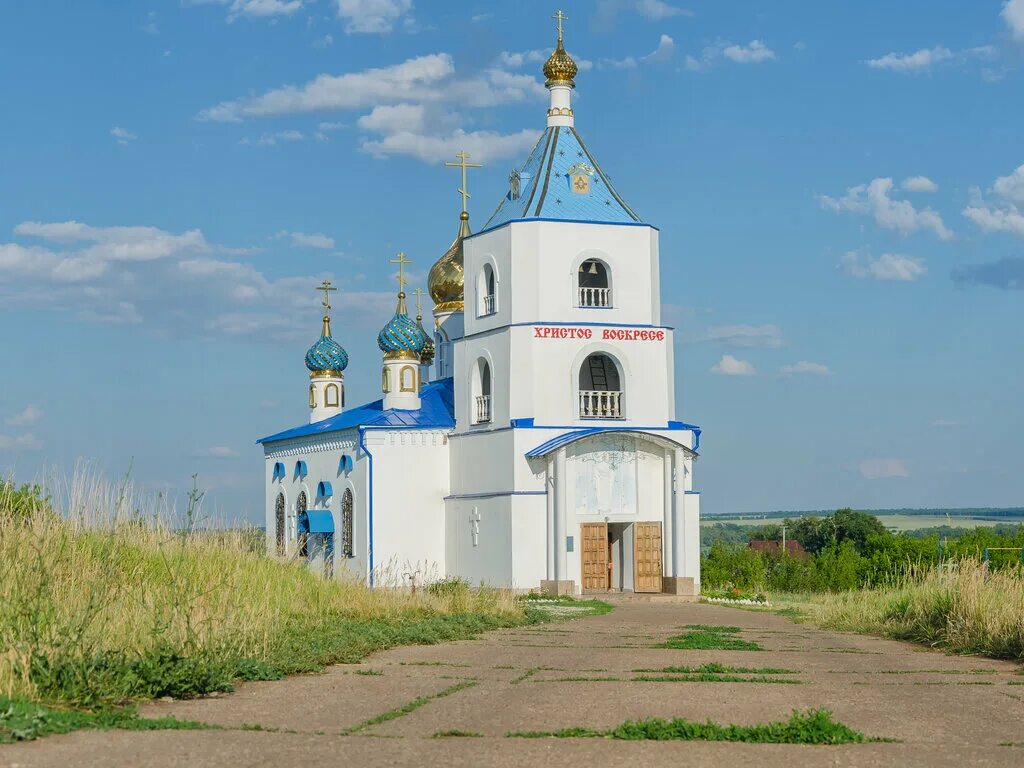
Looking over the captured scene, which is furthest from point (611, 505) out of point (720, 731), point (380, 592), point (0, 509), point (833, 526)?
point (833, 526)

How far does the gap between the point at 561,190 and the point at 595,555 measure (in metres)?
8.92

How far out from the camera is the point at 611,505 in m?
34.9

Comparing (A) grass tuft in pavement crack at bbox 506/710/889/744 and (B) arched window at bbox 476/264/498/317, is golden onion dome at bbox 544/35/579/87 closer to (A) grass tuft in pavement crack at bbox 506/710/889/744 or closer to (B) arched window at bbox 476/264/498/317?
(B) arched window at bbox 476/264/498/317

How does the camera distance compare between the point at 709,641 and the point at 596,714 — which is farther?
the point at 709,641

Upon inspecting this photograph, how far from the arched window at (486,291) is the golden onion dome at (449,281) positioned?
7218 millimetres

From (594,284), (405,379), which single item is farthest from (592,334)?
(405,379)

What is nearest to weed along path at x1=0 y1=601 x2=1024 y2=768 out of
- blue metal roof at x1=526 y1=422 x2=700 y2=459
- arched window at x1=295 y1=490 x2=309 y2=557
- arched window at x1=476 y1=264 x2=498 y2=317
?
blue metal roof at x1=526 y1=422 x2=700 y2=459

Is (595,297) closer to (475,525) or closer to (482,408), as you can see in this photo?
(482,408)

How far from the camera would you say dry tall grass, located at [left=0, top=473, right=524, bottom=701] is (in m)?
10.1

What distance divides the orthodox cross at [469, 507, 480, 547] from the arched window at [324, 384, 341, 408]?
1169 centimetres

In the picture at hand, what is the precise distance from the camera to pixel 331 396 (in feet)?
154

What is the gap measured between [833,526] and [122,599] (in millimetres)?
84186

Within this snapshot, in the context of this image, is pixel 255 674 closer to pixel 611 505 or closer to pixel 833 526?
pixel 611 505

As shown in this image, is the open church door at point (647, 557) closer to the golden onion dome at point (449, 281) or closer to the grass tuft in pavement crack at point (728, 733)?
the golden onion dome at point (449, 281)
